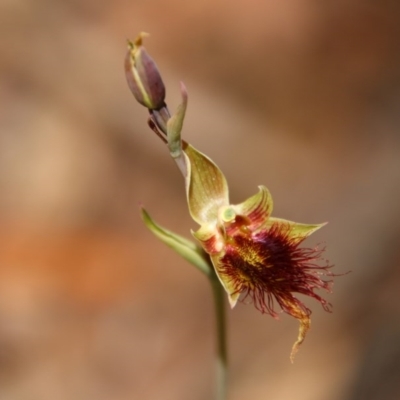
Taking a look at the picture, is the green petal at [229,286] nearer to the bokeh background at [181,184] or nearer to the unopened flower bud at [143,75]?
the unopened flower bud at [143,75]

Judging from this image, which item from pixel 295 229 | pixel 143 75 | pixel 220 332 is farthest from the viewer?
pixel 220 332

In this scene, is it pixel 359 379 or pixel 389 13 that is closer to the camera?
pixel 359 379

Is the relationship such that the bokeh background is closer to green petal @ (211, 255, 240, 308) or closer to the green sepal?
green petal @ (211, 255, 240, 308)

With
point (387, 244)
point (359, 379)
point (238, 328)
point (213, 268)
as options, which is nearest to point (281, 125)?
point (387, 244)

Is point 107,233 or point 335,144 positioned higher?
point 335,144

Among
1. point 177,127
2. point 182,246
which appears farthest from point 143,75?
point 182,246

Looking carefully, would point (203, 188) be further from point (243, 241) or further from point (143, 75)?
point (143, 75)

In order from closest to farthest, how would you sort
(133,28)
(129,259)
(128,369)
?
(128,369), (129,259), (133,28)

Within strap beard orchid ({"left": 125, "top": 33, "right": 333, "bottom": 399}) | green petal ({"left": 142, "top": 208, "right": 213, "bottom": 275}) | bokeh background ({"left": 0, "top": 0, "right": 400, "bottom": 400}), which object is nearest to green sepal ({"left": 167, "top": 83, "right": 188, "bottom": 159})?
strap beard orchid ({"left": 125, "top": 33, "right": 333, "bottom": 399})

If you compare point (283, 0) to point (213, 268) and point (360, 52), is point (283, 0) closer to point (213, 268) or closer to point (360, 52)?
point (360, 52)
